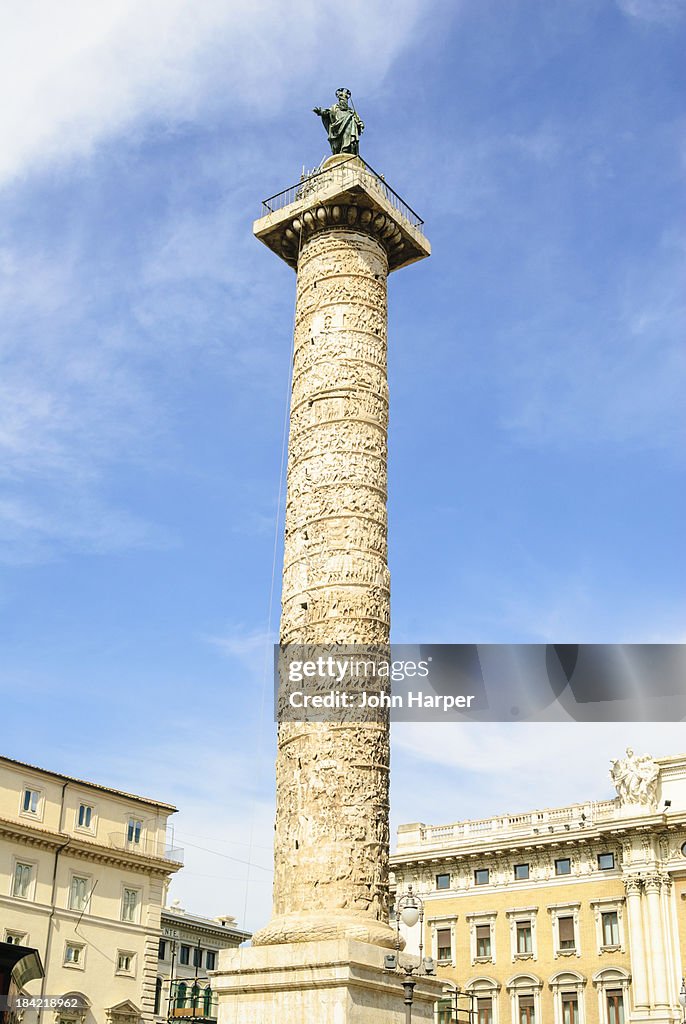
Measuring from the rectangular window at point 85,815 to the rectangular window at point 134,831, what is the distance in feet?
4.47

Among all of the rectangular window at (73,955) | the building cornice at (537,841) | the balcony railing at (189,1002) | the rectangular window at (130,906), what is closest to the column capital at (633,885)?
the building cornice at (537,841)

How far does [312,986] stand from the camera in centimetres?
1140

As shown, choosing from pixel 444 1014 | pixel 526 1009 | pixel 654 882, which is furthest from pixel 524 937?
pixel 654 882

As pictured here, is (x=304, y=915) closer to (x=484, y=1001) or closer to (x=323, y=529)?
(x=323, y=529)

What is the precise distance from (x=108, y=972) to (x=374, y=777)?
1830 centimetres

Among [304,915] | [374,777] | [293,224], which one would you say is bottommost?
[304,915]

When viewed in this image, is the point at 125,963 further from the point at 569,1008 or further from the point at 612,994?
the point at 612,994

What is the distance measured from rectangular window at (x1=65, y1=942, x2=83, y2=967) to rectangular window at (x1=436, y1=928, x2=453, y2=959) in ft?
43.9

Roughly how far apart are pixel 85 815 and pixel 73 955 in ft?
11.0

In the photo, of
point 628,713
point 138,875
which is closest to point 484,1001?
point 138,875

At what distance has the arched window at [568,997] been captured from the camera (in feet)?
107

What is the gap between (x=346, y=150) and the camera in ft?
55.9

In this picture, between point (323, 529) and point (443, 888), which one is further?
point (443, 888)

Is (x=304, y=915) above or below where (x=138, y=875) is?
below
